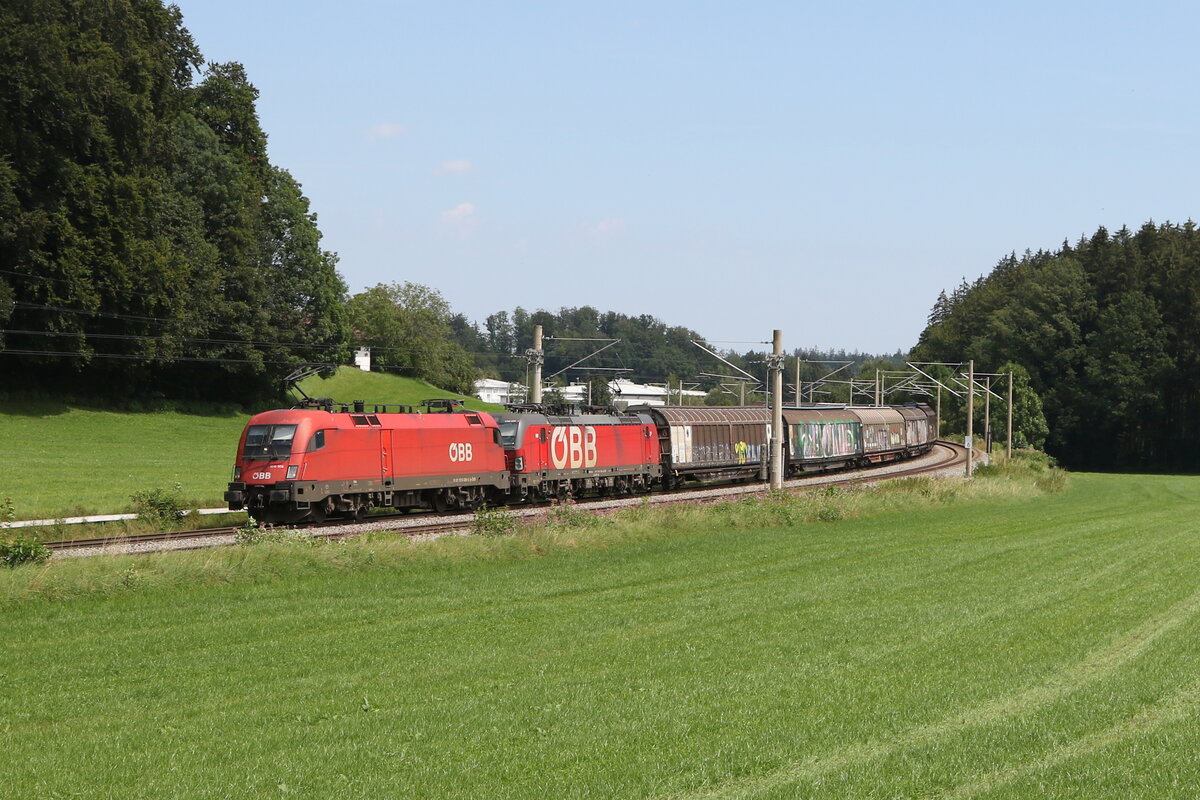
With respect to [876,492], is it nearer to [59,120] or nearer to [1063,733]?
[1063,733]

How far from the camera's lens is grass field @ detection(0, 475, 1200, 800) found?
1056 centimetres

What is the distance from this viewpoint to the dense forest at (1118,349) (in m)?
106

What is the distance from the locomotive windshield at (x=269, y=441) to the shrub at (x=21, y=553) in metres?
9.79

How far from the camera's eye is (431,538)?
27297mm

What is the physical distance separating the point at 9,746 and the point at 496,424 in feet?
94.1

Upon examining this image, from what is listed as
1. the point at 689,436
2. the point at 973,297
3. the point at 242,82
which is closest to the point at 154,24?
the point at 242,82

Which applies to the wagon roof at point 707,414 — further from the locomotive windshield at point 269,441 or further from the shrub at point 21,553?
the shrub at point 21,553

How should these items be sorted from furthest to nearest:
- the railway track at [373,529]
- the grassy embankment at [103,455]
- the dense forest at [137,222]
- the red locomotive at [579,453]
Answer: the dense forest at [137,222], the red locomotive at [579,453], the grassy embankment at [103,455], the railway track at [373,529]

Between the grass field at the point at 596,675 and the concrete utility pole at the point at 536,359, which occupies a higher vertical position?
the concrete utility pole at the point at 536,359

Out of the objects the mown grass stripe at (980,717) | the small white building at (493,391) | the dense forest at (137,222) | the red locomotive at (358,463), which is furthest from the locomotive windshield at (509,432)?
the small white building at (493,391)

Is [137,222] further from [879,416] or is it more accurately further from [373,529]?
[879,416]

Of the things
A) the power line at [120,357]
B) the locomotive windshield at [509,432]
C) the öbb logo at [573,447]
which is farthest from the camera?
the power line at [120,357]

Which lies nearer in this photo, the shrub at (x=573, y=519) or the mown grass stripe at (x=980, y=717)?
the mown grass stripe at (x=980, y=717)

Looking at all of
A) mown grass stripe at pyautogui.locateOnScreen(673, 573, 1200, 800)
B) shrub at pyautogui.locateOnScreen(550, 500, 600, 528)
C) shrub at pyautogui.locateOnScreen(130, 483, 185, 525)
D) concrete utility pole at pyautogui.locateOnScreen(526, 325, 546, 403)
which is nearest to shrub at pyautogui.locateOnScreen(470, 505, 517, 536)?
shrub at pyautogui.locateOnScreen(550, 500, 600, 528)
